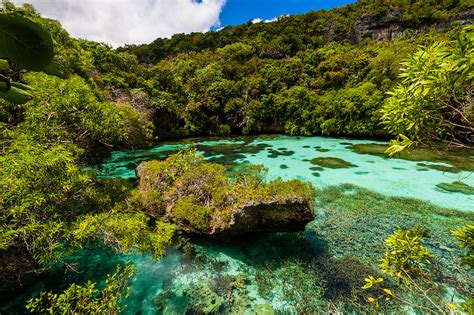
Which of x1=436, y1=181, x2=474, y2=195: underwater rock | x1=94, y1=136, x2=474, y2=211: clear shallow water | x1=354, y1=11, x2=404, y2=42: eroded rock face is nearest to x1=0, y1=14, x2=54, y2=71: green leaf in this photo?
x1=94, y1=136, x2=474, y2=211: clear shallow water

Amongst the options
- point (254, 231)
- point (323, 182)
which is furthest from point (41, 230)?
point (323, 182)

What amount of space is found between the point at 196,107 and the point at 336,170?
19425mm

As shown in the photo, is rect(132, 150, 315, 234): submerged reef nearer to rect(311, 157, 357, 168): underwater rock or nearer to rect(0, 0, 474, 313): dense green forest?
rect(0, 0, 474, 313): dense green forest

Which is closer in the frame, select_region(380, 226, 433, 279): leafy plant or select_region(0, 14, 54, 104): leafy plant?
select_region(0, 14, 54, 104): leafy plant

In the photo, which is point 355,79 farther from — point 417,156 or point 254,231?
Result: point 254,231

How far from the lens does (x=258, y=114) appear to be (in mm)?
28422

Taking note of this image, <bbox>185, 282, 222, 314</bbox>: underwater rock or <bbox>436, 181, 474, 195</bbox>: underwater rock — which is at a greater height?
<bbox>185, 282, 222, 314</bbox>: underwater rock

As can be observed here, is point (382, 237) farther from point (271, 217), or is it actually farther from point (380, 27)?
point (380, 27)

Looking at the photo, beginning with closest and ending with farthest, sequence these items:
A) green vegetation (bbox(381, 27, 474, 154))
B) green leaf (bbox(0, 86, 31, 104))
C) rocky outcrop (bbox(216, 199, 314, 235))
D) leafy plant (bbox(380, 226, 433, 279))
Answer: green leaf (bbox(0, 86, 31, 104))
green vegetation (bbox(381, 27, 474, 154))
leafy plant (bbox(380, 226, 433, 279))
rocky outcrop (bbox(216, 199, 314, 235))

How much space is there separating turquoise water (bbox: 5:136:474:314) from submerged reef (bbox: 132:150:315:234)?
2.54ft

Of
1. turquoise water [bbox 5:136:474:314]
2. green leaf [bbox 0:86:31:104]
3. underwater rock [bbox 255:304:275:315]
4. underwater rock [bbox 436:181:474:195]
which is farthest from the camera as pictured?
underwater rock [bbox 436:181:474:195]

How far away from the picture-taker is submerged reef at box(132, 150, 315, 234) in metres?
6.34

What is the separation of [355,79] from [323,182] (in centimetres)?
2072

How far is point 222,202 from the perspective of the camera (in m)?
6.71
